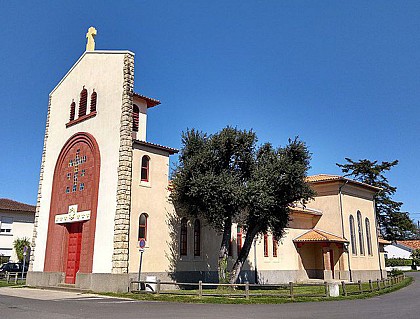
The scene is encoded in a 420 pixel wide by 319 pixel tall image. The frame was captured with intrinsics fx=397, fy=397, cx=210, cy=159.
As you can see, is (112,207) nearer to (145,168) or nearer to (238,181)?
(145,168)

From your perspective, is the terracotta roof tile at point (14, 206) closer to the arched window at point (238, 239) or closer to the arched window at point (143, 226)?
the arched window at point (238, 239)

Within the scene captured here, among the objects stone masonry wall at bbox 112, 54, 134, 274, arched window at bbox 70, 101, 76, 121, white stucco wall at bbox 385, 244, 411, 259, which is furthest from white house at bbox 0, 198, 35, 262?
white stucco wall at bbox 385, 244, 411, 259

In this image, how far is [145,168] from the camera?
2392cm

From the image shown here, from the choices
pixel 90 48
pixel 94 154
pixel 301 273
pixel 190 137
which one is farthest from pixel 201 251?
pixel 90 48

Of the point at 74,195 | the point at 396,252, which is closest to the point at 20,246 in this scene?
the point at 74,195

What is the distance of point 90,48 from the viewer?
27.8m

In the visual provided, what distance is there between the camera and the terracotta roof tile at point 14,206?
154 feet

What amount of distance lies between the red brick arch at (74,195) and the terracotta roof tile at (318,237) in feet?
58.4

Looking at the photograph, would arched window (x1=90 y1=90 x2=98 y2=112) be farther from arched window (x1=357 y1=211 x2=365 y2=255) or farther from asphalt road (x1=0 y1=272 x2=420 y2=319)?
arched window (x1=357 y1=211 x2=365 y2=255)

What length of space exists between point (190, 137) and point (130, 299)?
9.99 meters

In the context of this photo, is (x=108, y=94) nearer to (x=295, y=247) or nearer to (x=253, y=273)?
(x=253, y=273)

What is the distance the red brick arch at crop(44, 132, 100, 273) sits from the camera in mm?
23219

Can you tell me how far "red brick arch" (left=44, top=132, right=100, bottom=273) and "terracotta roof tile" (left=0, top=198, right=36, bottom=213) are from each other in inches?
909

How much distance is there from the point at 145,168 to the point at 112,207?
3.16m
